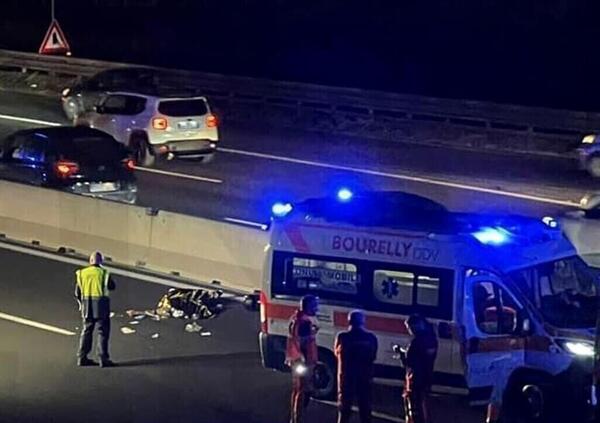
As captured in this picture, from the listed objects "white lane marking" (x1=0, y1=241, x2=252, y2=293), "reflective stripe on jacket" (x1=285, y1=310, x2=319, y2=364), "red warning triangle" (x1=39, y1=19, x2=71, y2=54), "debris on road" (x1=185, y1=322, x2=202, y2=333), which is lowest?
"debris on road" (x1=185, y1=322, x2=202, y2=333)

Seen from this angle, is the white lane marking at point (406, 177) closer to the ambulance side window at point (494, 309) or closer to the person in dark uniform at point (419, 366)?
the ambulance side window at point (494, 309)

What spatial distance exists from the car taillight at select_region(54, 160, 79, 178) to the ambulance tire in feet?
A: 40.8

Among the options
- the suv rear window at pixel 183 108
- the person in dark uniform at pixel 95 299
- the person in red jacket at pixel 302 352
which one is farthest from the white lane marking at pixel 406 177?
the person in red jacket at pixel 302 352

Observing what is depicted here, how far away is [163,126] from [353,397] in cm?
1718

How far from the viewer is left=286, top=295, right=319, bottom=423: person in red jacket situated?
15516 millimetres

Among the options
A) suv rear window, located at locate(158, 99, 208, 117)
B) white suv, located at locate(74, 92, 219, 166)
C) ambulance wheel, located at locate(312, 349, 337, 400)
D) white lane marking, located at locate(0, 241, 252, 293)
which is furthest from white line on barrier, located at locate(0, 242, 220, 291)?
suv rear window, located at locate(158, 99, 208, 117)

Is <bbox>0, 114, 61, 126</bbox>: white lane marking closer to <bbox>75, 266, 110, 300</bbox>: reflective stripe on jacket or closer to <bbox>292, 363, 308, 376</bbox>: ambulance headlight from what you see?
<bbox>75, 266, 110, 300</bbox>: reflective stripe on jacket

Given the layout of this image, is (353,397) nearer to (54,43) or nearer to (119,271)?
(119,271)

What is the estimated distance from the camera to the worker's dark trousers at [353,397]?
49.6ft

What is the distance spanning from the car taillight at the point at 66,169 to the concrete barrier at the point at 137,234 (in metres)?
1.41

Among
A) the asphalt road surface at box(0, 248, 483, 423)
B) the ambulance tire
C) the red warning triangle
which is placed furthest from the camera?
the red warning triangle

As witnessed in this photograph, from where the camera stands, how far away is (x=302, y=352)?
1554 cm

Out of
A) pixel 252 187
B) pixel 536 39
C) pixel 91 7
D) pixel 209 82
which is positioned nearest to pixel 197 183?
pixel 252 187

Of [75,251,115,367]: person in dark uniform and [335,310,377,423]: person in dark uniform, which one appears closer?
[335,310,377,423]: person in dark uniform
